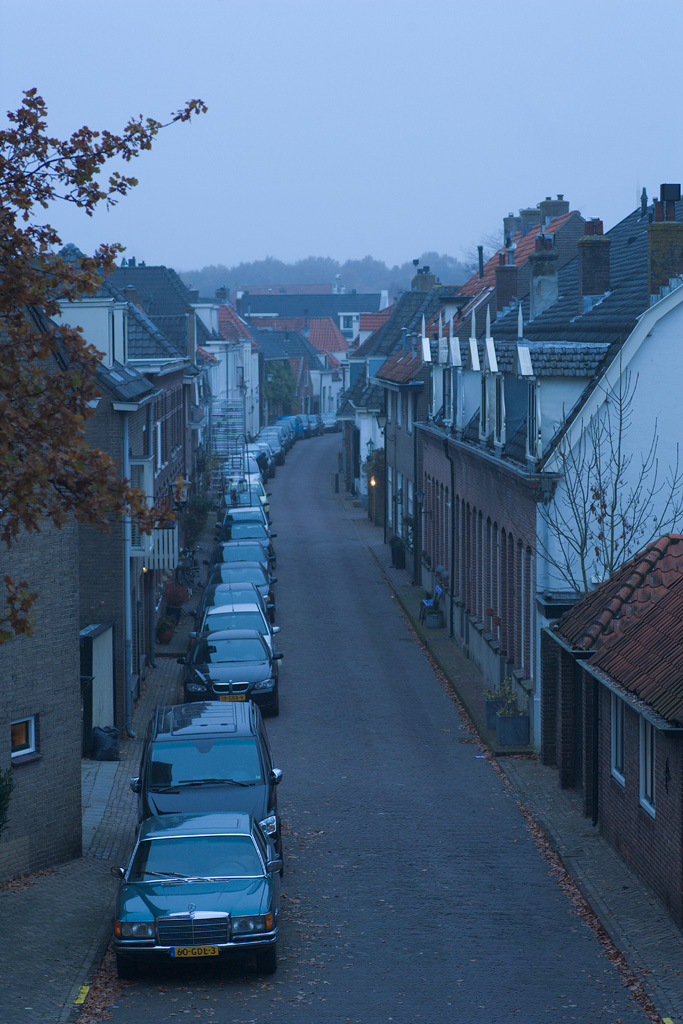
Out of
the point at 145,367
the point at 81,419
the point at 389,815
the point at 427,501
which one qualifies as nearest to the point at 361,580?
the point at 427,501

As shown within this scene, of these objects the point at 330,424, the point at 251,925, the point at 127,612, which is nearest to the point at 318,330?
the point at 330,424

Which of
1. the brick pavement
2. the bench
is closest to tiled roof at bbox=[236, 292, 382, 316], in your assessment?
the bench

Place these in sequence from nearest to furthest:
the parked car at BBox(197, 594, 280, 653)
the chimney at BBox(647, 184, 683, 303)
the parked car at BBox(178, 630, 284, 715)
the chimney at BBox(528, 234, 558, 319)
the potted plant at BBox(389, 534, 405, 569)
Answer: the chimney at BBox(647, 184, 683, 303) < the parked car at BBox(178, 630, 284, 715) < the parked car at BBox(197, 594, 280, 653) < the chimney at BBox(528, 234, 558, 319) < the potted plant at BBox(389, 534, 405, 569)

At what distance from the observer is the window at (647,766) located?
14.3 metres

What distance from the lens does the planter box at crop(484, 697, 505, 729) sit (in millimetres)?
21734

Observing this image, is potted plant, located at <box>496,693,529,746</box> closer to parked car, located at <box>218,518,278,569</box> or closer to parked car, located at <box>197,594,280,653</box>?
parked car, located at <box>197,594,280,653</box>

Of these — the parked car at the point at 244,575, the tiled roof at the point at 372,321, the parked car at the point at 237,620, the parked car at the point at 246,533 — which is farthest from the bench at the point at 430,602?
the tiled roof at the point at 372,321

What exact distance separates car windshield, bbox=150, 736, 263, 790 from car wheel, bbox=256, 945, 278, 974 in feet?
11.2

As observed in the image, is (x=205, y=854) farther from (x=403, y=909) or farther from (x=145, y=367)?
(x=145, y=367)

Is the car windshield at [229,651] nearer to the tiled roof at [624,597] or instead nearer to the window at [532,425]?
the window at [532,425]

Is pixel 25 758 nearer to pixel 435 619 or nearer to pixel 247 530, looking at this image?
pixel 435 619

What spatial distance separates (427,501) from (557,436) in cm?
1637

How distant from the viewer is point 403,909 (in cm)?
1401

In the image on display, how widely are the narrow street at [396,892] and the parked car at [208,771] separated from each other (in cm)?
115
